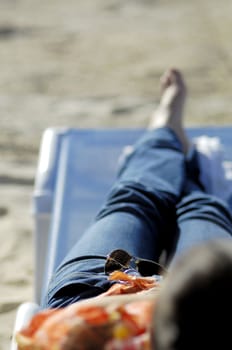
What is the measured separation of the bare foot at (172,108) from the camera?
2447mm

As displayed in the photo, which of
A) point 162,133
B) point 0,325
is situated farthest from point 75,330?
point 162,133

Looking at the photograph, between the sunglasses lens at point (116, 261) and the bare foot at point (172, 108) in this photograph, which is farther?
the bare foot at point (172, 108)

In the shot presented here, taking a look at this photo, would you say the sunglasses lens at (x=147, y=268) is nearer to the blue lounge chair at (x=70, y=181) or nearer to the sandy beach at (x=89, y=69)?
the blue lounge chair at (x=70, y=181)

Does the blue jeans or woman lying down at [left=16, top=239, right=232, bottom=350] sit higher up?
woman lying down at [left=16, top=239, right=232, bottom=350]

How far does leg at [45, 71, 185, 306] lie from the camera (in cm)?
151

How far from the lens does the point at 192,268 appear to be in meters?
0.96

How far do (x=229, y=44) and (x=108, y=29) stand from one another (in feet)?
2.44

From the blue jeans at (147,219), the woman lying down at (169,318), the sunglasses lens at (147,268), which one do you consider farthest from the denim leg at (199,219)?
the woman lying down at (169,318)

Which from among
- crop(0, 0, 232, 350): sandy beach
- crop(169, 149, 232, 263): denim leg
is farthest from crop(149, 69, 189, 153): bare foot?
crop(0, 0, 232, 350): sandy beach

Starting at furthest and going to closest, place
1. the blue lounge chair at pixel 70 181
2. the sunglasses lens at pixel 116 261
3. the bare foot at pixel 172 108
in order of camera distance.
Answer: the bare foot at pixel 172 108 → the blue lounge chair at pixel 70 181 → the sunglasses lens at pixel 116 261

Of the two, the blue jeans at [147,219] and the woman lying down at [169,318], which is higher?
the woman lying down at [169,318]

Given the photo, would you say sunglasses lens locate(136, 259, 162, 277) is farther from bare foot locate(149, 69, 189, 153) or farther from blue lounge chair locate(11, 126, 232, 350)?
bare foot locate(149, 69, 189, 153)

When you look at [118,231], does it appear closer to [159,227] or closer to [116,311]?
[159,227]

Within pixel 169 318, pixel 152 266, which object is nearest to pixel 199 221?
pixel 152 266
